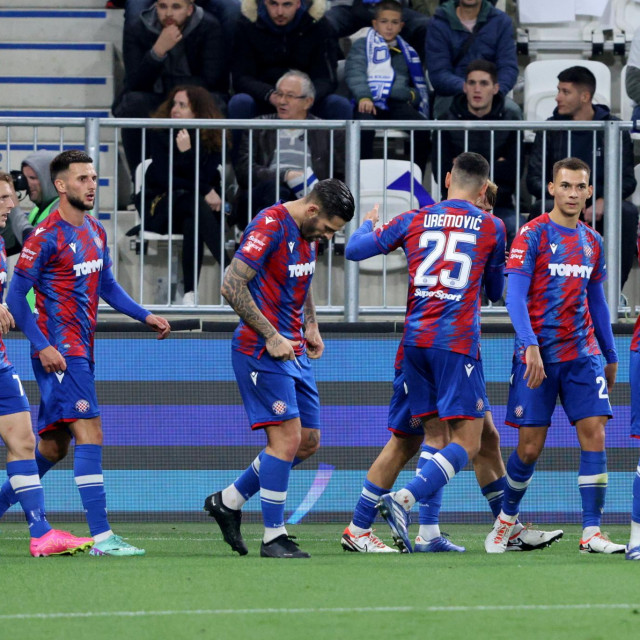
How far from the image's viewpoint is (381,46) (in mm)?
13094

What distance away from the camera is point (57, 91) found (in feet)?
48.0

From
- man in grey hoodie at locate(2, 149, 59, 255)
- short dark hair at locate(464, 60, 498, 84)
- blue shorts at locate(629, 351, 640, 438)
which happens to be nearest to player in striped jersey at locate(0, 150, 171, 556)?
man in grey hoodie at locate(2, 149, 59, 255)

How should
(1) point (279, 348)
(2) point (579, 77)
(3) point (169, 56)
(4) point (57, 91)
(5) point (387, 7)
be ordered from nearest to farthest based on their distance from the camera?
(1) point (279, 348) < (2) point (579, 77) < (3) point (169, 56) < (5) point (387, 7) < (4) point (57, 91)

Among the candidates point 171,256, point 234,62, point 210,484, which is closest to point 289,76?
point 234,62

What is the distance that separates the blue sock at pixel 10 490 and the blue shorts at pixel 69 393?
534 mm

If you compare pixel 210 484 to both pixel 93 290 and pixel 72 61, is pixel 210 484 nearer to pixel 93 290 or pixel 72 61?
pixel 93 290

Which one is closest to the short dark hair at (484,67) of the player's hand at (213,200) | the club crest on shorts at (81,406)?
the player's hand at (213,200)

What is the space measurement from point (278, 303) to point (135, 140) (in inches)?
147

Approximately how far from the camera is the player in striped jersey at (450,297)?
7.51 metres

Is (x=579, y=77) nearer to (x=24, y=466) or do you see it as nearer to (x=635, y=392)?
(x=635, y=392)

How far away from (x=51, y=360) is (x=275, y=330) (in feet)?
4.02

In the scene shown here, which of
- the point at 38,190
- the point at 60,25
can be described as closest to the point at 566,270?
the point at 38,190

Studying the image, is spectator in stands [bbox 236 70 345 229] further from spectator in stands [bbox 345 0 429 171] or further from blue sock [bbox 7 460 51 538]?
blue sock [bbox 7 460 51 538]

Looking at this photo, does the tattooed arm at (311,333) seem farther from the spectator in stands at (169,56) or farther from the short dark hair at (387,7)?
the short dark hair at (387,7)
